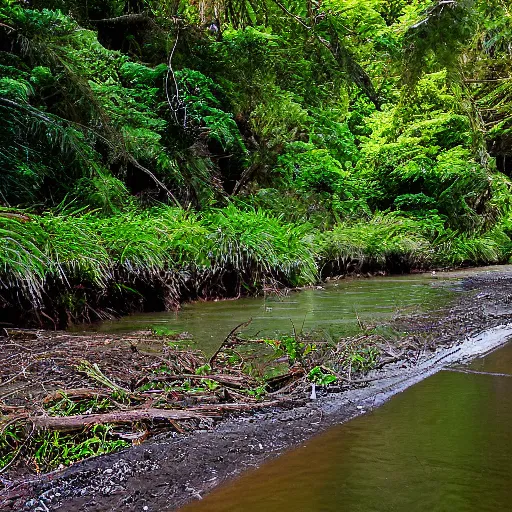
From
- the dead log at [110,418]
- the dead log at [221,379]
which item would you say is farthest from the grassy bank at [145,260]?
the dead log at [110,418]

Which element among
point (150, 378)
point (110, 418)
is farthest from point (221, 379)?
point (110, 418)

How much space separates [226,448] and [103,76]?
248 inches

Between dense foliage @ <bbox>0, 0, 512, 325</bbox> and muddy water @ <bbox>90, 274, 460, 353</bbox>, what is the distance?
0.43 meters

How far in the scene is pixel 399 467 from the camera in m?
1.48

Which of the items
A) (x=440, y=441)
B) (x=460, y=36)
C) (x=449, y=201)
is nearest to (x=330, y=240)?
(x=460, y=36)

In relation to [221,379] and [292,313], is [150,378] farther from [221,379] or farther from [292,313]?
[292,313]

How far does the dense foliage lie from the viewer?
4.36 m

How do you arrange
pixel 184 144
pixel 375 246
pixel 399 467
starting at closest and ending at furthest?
1. pixel 399 467
2. pixel 184 144
3. pixel 375 246

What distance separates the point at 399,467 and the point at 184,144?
5.69 metres

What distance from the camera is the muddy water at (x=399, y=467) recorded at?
4.24ft

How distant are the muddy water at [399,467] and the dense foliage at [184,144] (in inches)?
94.1

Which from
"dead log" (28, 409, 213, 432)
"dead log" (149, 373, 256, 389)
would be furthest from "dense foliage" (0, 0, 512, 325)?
"dead log" (28, 409, 213, 432)

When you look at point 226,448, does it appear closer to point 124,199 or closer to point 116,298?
point 116,298

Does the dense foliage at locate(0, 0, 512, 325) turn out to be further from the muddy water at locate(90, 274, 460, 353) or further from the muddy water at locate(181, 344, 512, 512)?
the muddy water at locate(181, 344, 512, 512)
